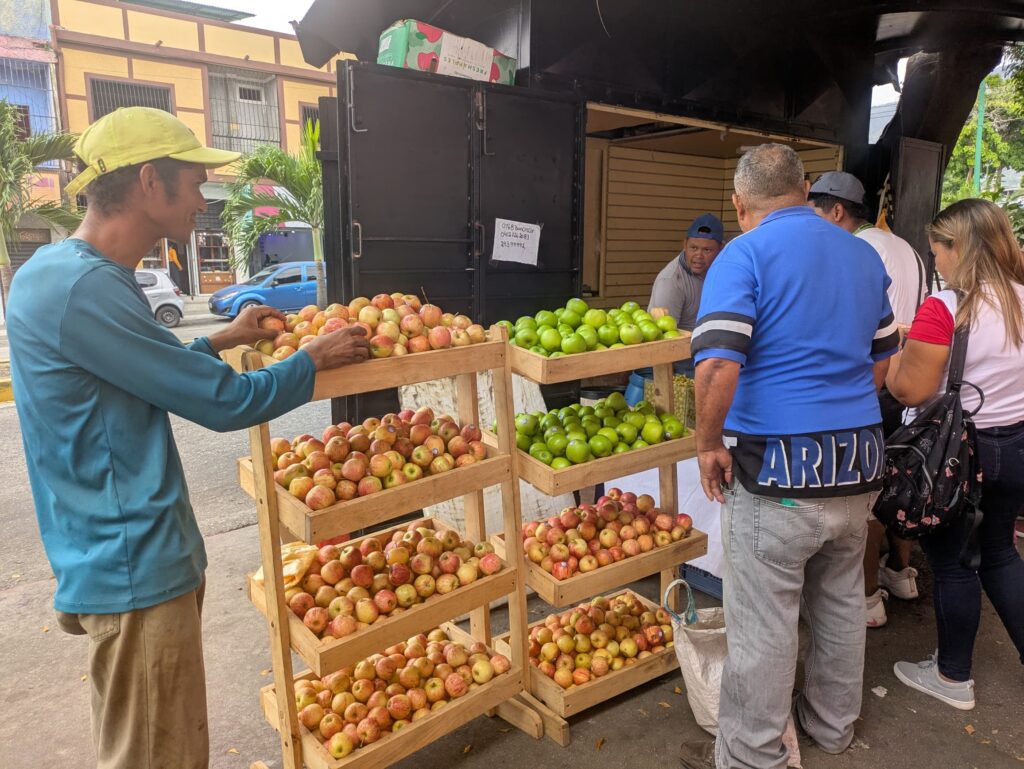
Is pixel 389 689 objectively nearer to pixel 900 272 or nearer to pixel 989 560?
pixel 989 560

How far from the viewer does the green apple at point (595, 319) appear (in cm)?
303

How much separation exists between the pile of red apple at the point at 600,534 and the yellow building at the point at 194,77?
2071 cm

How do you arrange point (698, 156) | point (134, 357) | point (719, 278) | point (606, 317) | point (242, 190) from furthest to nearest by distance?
point (242, 190) → point (698, 156) → point (606, 317) → point (719, 278) → point (134, 357)

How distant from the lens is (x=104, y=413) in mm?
1816

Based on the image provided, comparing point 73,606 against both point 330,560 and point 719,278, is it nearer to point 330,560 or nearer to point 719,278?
point 330,560

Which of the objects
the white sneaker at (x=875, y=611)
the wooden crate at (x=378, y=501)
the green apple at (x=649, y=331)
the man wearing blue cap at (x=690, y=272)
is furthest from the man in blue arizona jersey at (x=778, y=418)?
the man wearing blue cap at (x=690, y=272)

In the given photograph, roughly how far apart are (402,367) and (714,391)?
1.05m

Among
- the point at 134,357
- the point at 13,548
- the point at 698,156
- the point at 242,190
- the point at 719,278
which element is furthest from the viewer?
the point at 242,190

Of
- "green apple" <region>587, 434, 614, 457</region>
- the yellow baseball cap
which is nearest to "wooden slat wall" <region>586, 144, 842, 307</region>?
"green apple" <region>587, 434, 614, 457</region>

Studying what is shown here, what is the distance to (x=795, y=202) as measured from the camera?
252cm

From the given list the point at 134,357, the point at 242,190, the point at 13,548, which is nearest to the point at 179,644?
the point at 134,357

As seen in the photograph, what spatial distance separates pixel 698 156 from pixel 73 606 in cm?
905

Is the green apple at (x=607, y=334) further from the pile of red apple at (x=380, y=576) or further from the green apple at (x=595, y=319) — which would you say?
the pile of red apple at (x=380, y=576)

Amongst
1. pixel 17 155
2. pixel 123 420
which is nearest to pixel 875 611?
pixel 123 420
